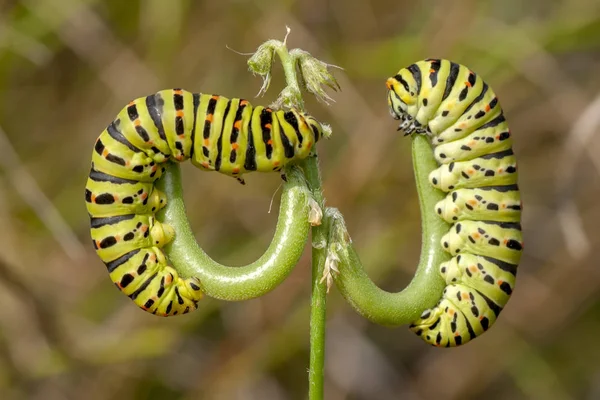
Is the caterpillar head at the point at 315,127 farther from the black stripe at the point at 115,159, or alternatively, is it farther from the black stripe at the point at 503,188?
the black stripe at the point at 503,188

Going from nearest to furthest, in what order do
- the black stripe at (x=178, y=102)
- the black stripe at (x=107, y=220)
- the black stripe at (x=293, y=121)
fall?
1. the black stripe at (x=293, y=121)
2. the black stripe at (x=178, y=102)
3. the black stripe at (x=107, y=220)

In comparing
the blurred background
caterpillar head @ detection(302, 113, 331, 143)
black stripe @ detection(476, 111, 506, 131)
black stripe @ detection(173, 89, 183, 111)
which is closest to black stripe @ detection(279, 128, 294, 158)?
caterpillar head @ detection(302, 113, 331, 143)

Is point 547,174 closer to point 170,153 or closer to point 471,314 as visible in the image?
point 471,314

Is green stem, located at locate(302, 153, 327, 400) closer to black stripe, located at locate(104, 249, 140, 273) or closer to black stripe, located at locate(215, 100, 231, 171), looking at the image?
black stripe, located at locate(215, 100, 231, 171)

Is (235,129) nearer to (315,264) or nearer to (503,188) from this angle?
(315,264)

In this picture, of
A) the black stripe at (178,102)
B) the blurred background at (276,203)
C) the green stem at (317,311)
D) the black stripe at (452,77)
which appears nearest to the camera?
the green stem at (317,311)

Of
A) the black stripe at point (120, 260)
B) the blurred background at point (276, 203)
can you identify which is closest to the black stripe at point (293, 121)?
the black stripe at point (120, 260)

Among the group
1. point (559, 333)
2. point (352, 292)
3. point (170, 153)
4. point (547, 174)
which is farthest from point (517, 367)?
point (170, 153)

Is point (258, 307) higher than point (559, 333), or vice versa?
point (559, 333)
